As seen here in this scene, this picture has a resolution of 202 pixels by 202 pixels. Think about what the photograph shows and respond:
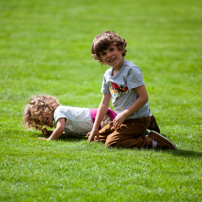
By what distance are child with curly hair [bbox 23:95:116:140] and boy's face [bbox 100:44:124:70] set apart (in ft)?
3.14

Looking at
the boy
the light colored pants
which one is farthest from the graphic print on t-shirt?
the light colored pants

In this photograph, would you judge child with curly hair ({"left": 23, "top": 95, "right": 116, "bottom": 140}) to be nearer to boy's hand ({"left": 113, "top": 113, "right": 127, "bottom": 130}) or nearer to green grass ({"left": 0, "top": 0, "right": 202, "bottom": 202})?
green grass ({"left": 0, "top": 0, "right": 202, "bottom": 202})

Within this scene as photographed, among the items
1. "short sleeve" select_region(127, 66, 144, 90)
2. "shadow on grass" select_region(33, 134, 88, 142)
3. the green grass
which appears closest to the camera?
the green grass

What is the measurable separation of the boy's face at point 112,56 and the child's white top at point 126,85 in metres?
0.11

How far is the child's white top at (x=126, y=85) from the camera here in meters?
4.41

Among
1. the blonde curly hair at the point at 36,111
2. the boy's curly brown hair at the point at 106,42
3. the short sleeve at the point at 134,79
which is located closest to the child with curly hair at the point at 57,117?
the blonde curly hair at the point at 36,111

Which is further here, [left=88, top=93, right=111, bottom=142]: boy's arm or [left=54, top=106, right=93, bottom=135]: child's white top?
[left=54, top=106, right=93, bottom=135]: child's white top

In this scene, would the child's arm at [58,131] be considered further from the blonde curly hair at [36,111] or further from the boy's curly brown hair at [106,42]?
the boy's curly brown hair at [106,42]

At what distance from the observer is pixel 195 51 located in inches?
433

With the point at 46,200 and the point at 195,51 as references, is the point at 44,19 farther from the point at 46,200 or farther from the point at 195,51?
the point at 46,200

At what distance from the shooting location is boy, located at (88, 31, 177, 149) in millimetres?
4418

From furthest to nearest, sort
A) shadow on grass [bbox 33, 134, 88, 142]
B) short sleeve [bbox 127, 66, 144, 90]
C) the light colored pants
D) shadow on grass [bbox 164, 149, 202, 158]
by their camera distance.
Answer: shadow on grass [bbox 33, 134, 88, 142], the light colored pants, short sleeve [bbox 127, 66, 144, 90], shadow on grass [bbox 164, 149, 202, 158]

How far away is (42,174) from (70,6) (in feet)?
52.6

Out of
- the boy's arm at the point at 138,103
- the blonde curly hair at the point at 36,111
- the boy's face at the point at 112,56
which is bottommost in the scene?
the blonde curly hair at the point at 36,111
